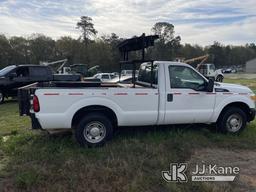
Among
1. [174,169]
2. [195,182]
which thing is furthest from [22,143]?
[195,182]

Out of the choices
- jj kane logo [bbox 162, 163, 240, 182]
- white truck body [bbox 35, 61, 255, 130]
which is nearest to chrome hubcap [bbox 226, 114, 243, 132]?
white truck body [bbox 35, 61, 255, 130]

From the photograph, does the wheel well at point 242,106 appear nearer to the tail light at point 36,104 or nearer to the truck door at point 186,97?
the truck door at point 186,97

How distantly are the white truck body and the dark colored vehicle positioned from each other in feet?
26.2

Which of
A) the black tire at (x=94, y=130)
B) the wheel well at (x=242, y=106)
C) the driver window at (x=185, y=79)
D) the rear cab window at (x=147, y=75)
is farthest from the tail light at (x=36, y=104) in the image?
the wheel well at (x=242, y=106)

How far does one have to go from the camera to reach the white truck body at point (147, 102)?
4.92 metres

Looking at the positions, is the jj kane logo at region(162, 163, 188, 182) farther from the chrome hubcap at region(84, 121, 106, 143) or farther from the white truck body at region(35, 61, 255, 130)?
the chrome hubcap at region(84, 121, 106, 143)

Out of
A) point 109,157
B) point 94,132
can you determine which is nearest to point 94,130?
point 94,132

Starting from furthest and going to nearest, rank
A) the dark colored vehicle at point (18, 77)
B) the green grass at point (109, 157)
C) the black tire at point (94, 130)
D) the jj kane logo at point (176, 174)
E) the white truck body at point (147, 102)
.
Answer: the dark colored vehicle at point (18, 77) < the black tire at point (94, 130) < the white truck body at point (147, 102) < the jj kane logo at point (176, 174) < the green grass at point (109, 157)

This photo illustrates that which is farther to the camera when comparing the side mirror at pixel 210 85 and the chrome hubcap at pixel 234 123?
the chrome hubcap at pixel 234 123

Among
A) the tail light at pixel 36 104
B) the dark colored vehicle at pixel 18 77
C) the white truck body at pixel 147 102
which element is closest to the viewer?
the tail light at pixel 36 104

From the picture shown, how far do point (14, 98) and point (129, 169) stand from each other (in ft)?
34.6

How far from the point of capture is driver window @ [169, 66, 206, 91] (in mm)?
5684

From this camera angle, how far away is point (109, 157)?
4.74 meters

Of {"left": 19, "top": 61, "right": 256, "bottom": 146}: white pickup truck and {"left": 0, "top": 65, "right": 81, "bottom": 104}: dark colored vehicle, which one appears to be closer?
{"left": 19, "top": 61, "right": 256, "bottom": 146}: white pickup truck
